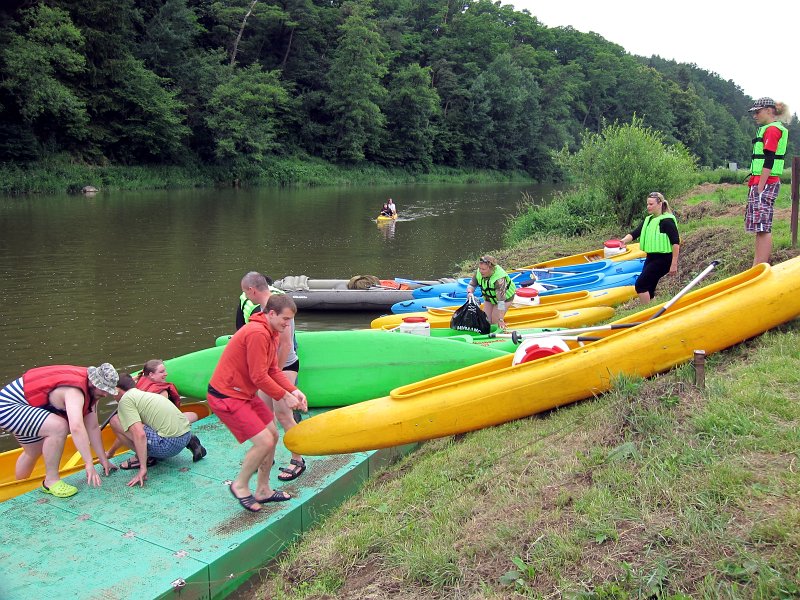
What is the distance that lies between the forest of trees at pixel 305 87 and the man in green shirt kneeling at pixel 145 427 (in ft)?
56.4

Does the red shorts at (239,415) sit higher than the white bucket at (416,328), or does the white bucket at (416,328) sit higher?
the red shorts at (239,415)

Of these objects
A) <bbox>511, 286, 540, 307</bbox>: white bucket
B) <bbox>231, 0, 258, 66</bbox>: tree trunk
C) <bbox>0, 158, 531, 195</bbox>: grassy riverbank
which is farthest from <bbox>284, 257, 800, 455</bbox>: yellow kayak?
<bbox>231, 0, 258, 66</bbox>: tree trunk

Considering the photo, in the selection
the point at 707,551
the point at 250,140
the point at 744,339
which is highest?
the point at 250,140

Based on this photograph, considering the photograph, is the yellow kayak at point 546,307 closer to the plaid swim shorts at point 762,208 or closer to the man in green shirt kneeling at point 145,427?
the plaid swim shorts at point 762,208

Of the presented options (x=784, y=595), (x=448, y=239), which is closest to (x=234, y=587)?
(x=784, y=595)

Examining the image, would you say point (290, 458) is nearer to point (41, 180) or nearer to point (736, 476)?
point (736, 476)

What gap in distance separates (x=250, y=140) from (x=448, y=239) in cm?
2624

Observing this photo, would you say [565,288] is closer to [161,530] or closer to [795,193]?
[795,193]

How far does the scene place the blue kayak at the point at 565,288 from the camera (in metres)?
11.5

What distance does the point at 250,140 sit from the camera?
46.4m

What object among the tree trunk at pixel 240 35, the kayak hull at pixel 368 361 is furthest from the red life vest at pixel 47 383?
the tree trunk at pixel 240 35

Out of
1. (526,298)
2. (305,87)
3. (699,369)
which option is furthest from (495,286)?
(305,87)

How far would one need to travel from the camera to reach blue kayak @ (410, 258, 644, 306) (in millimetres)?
12102

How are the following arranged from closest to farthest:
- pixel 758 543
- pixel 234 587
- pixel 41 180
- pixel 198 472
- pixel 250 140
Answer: pixel 758 543, pixel 234 587, pixel 198 472, pixel 41 180, pixel 250 140
